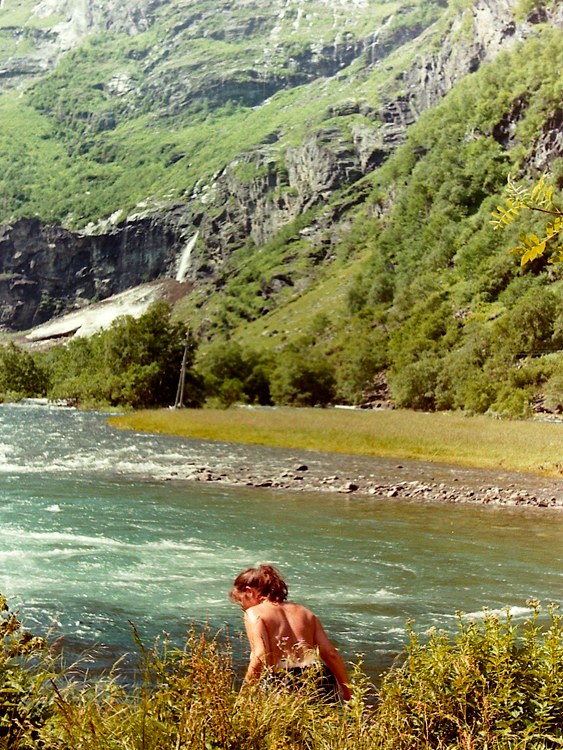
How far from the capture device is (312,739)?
540 centimetres

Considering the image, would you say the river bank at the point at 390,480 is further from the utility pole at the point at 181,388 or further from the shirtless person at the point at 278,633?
the utility pole at the point at 181,388

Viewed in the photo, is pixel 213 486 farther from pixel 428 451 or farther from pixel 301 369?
pixel 301 369

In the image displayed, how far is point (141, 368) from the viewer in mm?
92000

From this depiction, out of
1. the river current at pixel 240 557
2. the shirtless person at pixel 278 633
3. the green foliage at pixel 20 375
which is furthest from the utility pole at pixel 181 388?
the shirtless person at pixel 278 633

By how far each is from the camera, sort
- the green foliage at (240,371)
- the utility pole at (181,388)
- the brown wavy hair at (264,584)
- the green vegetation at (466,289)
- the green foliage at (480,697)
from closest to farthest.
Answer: the green foliage at (480,697) → the brown wavy hair at (264,584) → the utility pole at (181,388) → the green vegetation at (466,289) → the green foliage at (240,371)

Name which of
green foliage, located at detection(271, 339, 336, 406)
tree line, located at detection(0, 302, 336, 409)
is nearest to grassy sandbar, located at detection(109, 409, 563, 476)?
tree line, located at detection(0, 302, 336, 409)

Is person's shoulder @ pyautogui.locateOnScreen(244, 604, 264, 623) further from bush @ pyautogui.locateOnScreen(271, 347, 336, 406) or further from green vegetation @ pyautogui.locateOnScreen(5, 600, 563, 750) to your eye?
bush @ pyautogui.locateOnScreen(271, 347, 336, 406)

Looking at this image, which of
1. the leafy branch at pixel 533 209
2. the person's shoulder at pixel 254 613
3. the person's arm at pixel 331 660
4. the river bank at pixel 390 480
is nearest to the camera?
the leafy branch at pixel 533 209

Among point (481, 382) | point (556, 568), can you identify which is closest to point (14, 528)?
point (556, 568)

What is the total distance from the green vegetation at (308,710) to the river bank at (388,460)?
2057 centimetres

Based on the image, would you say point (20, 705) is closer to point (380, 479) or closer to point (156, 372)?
point (380, 479)

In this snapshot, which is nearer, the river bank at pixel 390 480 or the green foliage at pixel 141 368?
the river bank at pixel 390 480

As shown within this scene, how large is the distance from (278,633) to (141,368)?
3435 inches

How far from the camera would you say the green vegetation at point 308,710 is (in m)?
5.23
